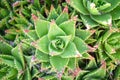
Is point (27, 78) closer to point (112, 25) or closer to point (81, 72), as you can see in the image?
point (81, 72)

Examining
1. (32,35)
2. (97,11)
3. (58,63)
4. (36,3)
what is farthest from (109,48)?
(36,3)

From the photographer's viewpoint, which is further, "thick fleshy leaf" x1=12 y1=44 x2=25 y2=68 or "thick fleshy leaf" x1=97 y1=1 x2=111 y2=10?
"thick fleshy leaf" x1=12 y1=44 x2=25 y2=68

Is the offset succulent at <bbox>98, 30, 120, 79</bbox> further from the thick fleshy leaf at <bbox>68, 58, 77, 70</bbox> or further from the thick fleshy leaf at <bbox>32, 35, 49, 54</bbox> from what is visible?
the thick fleshy leaf at <bbox>32, 35, 49, 54</bbox>

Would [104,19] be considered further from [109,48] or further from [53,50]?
[53,50]

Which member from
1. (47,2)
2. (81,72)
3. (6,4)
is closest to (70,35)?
(81,72)

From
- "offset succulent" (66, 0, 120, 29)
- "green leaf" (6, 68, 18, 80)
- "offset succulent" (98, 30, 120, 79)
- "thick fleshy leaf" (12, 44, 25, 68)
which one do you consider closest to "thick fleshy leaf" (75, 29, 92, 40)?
"offset succulent" (66, 0, 120, 29)

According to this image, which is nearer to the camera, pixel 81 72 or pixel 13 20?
pixel 81 72
